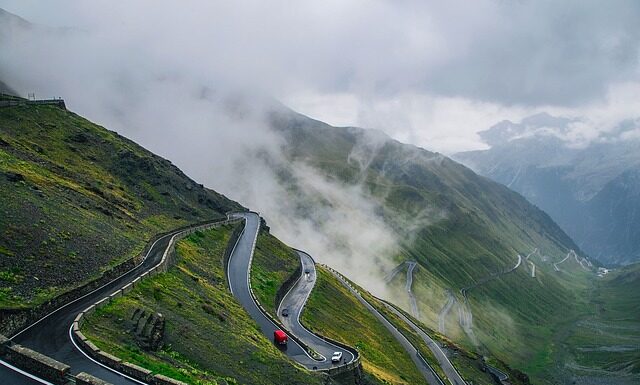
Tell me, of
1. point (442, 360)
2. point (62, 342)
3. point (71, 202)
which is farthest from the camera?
point (442, 360)

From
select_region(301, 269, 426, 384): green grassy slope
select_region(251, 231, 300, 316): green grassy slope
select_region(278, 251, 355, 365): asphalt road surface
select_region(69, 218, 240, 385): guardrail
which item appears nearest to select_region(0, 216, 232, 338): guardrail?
select_region(69, 218, 240, 385): guardrail

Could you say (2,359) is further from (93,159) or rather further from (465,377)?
(465,377)

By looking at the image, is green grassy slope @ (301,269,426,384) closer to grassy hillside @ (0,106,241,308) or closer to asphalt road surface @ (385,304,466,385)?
asphalt road surface @ (385,304,466,385)

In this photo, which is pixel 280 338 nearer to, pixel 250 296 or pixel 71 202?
pixel 250 296

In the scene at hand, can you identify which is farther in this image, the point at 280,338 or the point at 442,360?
the point at 442,360

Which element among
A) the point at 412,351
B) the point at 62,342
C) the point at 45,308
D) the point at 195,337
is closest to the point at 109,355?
the point at 62,342

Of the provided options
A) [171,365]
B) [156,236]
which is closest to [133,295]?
[171,365]

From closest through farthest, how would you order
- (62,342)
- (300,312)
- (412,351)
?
(62,342)
(300,312)
(412,351)
